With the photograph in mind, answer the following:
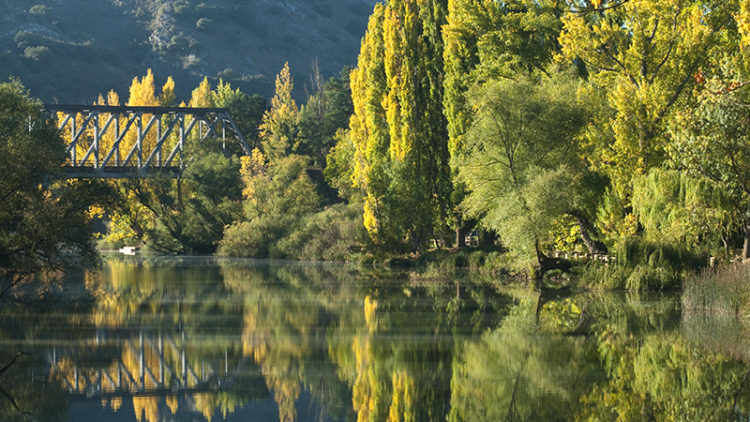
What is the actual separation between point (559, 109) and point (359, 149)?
19797mm

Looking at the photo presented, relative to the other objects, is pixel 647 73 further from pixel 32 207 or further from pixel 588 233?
pixel 32 207

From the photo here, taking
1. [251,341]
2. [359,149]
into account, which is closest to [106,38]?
[359,149]

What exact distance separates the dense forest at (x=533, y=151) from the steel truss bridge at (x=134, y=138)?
474 centimetres

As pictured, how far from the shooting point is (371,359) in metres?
16.9

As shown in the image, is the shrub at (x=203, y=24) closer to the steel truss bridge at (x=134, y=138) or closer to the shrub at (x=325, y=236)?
Result: the steel truss bridge at (x=134, y=138)

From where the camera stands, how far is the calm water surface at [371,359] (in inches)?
509

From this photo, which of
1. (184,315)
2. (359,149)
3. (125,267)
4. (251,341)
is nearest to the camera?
(251,341)

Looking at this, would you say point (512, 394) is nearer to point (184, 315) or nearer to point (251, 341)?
point (251, 341)

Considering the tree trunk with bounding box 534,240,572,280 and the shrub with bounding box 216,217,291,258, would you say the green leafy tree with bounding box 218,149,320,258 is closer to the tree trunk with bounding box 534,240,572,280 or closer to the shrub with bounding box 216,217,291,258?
the shrub with bounding box 216,217,291,258

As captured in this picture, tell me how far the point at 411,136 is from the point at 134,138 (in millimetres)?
36708

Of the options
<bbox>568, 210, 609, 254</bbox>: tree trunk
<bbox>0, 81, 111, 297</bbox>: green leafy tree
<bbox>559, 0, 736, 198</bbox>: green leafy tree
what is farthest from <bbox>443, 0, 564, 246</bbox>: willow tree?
<bbox>0, 81, 111, 297</bbox>: green leafy tree

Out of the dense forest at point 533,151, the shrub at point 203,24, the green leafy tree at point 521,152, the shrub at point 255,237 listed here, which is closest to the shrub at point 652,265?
the dense forest at point 533,151

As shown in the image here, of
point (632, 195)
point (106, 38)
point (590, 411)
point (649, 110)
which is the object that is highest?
point (106, 38)

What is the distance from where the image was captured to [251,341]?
19.1 metres
